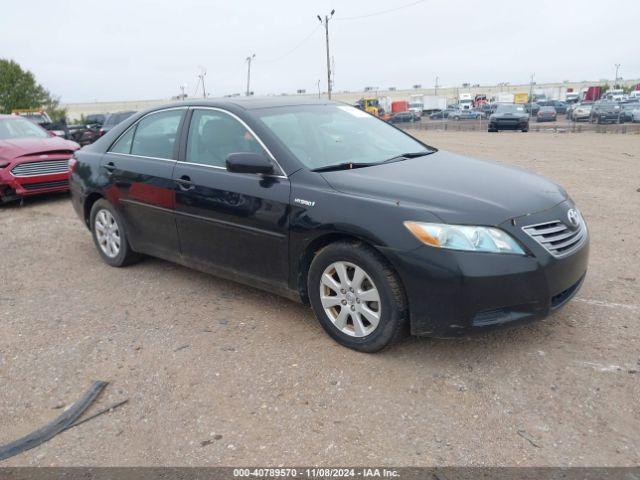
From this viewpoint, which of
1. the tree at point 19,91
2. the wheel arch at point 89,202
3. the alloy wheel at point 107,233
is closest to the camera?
the alloy wheel at point 107,233

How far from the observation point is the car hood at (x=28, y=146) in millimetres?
8789

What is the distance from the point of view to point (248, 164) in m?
3.79

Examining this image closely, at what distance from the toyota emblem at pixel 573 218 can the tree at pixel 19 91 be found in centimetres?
6395

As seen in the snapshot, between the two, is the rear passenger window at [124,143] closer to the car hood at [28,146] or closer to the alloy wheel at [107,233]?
the alloy wheel at [107,233]

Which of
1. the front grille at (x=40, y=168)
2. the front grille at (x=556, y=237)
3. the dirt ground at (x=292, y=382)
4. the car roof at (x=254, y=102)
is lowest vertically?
the dirt ground at (x=292, y=382)

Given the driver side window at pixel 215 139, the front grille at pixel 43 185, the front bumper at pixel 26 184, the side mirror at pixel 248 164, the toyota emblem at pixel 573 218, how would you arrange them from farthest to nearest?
the front grille at pixel 43 185 < the front bumper at pixel 26 184 < the driver side window at pixel 215 139 < the side mirror at pixel 248 164 < the toyota emblem at pixel 573 218

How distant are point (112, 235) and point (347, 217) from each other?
2979 millimetres

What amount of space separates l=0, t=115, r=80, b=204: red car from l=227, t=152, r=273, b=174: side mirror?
642cm

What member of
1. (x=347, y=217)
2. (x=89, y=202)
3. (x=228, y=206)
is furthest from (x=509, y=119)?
(x=347, y=217)

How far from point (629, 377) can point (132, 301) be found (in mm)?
3637

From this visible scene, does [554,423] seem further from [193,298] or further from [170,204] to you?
[170,204]

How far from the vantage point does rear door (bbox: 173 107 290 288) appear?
152 inches

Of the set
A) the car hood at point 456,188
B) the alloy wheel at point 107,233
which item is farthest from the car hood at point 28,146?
the car hood at point 456,188

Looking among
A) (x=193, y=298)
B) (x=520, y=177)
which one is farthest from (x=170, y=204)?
(x=520, y=177)
